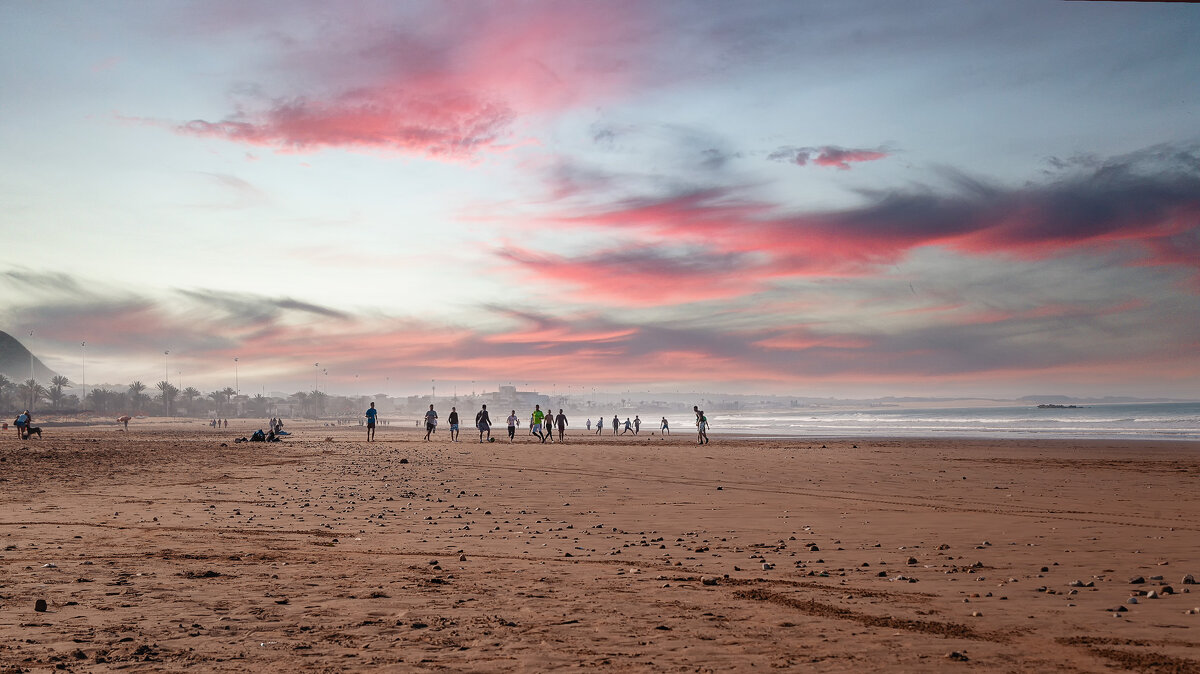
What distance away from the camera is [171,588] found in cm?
863

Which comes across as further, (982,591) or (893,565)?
(893,565)

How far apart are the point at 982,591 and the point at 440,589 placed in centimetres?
592

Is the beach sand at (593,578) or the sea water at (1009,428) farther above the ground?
the beach sand at (593,578)

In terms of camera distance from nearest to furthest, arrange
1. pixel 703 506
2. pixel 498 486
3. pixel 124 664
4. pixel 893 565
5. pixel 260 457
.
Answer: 1. pixel 124 664
2. pixel 893 565
3. pixel 703 506
4. pixel 498 486
5. pixel 260 457

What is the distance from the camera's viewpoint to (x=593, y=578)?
9.27m

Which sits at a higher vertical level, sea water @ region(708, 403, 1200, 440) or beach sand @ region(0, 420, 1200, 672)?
beach sand @ region(0, 420, 1200, 672)

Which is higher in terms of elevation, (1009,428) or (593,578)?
(593,578)

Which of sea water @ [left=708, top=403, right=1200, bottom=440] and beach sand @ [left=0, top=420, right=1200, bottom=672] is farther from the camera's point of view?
sea water @ [left=708, top=403, right=1200, bottom=440]

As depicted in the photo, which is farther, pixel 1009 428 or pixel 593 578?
pixel 1009 428

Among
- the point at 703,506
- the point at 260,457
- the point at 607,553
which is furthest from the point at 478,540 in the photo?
the point at 260,457

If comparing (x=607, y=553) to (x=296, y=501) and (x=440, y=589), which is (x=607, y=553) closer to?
(x=440, y=589)

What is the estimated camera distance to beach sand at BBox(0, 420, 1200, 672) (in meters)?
6.30

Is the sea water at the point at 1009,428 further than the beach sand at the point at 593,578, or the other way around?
the sea water at the point at 1009,428

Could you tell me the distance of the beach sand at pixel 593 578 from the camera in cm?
630
